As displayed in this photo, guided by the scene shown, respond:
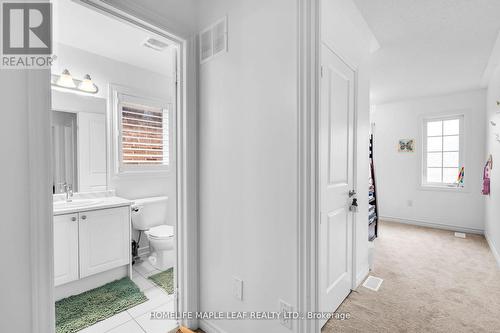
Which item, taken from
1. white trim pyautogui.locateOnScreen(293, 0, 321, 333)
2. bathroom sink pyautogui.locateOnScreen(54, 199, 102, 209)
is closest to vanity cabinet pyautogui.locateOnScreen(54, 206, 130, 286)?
bathroom sink pyautogui.locateOnScreen(54, 199, 102, 209)

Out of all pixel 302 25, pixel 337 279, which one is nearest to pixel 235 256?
pixel 337 279

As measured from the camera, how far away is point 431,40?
2531mm

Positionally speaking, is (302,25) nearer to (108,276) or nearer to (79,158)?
(79,158)

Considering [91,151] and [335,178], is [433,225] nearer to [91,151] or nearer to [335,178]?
[335,178]

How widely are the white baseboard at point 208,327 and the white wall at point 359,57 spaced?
1.46 meters

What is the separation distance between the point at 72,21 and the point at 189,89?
1379mm

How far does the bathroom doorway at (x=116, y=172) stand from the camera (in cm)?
185

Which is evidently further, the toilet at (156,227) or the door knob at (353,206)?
the toilet at (156,227)

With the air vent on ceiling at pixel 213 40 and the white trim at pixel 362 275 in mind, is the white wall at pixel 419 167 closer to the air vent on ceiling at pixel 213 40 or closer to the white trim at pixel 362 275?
the white trim at pixel 362 275

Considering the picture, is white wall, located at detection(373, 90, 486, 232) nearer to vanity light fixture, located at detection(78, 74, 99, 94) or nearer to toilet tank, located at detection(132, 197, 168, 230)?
toilet tank, located at detection(132, 197, 168, 230)

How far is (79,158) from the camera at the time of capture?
2.60 m

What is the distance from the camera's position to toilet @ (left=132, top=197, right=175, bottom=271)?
2623 millimetres

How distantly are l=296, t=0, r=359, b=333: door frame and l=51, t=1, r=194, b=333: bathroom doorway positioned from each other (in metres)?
0.94

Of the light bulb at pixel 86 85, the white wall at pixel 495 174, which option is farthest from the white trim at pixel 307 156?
the white wall at pixel 495 174
